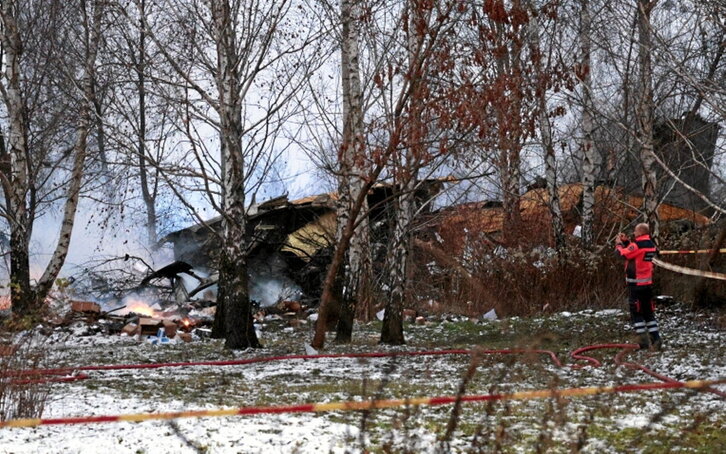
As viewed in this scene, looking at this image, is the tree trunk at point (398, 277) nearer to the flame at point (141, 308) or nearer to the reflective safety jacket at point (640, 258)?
the reflective safety jacket at point (640, 258)

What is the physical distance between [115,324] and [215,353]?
4.74m

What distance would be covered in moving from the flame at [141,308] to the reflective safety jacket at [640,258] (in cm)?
1031

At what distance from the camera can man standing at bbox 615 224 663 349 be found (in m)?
10.5

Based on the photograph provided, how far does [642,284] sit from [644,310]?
33 cm

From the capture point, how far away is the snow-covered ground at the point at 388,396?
15.8 feet

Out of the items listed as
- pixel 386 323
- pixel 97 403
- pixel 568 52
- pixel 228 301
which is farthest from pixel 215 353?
pixel 568 52

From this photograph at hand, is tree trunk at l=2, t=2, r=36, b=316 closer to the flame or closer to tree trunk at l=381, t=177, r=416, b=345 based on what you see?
the flame

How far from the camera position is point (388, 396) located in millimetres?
7418

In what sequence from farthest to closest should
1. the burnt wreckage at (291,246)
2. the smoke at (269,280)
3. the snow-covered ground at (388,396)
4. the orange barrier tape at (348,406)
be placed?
Result: 1. the smoke at (269,280)
2. the burnt wreckage at (291,246)
3. the snow-covered ground at (388,396)
4. the orange barrier tape at (348,406)

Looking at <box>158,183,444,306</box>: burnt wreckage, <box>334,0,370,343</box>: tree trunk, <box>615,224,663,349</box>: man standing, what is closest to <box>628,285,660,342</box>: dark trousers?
<box>615,224,663,349</box>: man standing

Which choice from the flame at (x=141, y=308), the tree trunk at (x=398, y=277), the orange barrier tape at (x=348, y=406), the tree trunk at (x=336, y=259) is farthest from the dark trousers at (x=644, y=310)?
the flame at (x=141, y=308)

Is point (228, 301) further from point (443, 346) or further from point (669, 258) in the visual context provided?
point (669, 258)

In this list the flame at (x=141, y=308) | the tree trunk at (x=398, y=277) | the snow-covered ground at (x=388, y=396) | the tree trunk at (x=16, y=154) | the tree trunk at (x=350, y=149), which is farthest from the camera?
the flame at (x=141, y=308)

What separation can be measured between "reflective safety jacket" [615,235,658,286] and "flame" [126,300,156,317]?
10308 millimetres
